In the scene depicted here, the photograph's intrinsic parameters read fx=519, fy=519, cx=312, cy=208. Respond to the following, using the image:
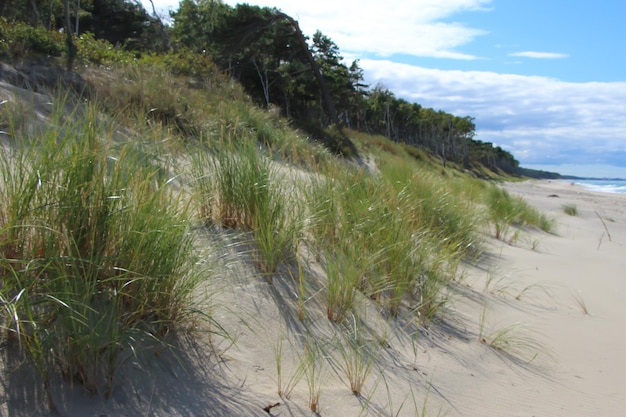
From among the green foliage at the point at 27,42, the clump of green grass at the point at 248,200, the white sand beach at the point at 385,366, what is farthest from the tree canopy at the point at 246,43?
the white sand beach at the point at 385,366

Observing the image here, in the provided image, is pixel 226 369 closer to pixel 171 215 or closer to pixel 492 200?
pixel 171 215

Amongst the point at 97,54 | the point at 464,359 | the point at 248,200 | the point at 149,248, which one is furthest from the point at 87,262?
the point at 97,54


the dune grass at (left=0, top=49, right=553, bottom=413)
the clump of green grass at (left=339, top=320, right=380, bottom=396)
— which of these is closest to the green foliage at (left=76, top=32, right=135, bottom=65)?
the dune grass at (left=0, top=49, right=553, bottom=413)

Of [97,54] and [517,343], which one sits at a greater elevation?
[97,54]

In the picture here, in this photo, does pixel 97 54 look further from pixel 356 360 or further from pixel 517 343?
pixel 356 360

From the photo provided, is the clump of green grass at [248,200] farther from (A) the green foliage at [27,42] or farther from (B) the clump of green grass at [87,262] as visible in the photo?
(A) the green foliage at [27,42]

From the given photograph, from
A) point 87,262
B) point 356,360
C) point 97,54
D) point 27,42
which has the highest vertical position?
point 97,54

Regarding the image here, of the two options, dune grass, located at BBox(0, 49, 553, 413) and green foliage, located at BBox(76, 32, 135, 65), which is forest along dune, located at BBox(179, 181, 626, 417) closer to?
dune grass, located at BBox(0, 49, 553, 413)

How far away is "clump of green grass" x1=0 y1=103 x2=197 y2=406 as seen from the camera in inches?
75.7

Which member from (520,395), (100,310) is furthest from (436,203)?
(100,310)

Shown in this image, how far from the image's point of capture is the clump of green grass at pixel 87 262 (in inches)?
75.7

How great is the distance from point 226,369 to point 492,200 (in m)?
8.80

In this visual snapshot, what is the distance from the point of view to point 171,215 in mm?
2596

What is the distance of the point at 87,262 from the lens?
2215 millimetres
